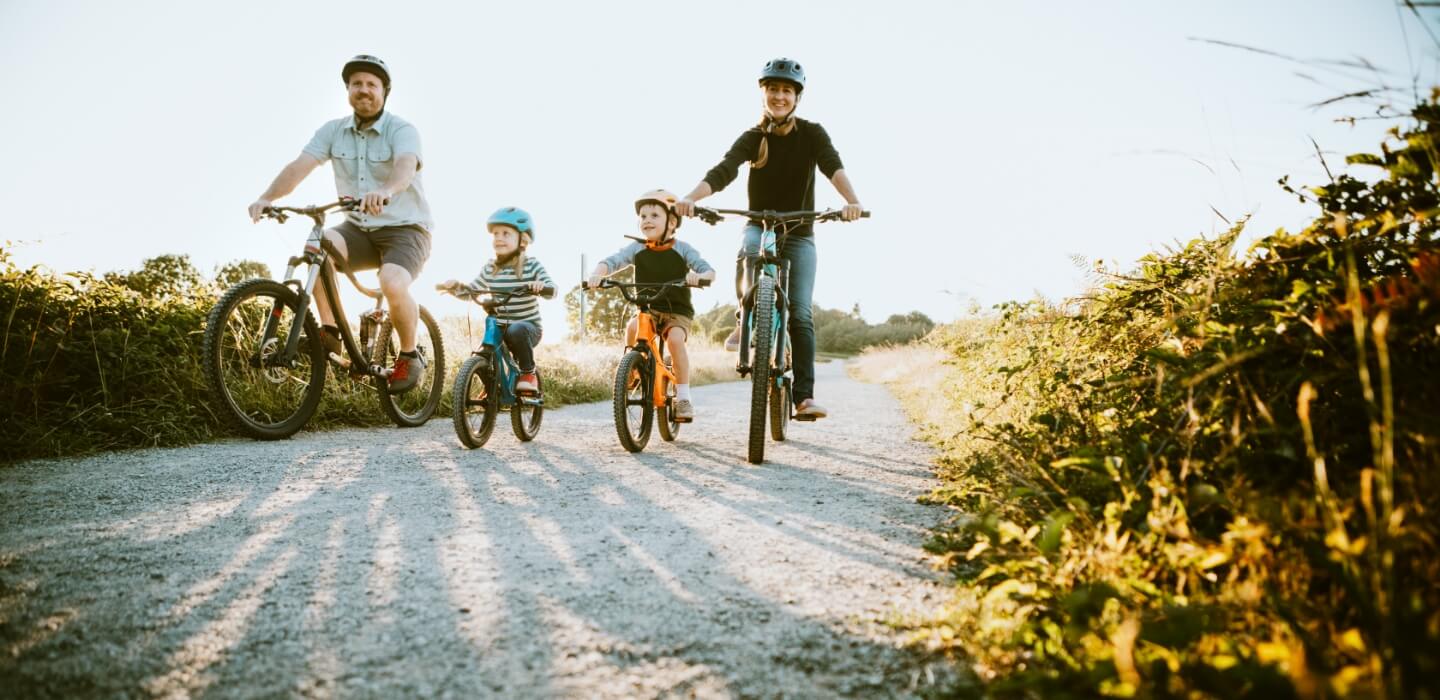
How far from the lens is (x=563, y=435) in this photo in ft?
17.3

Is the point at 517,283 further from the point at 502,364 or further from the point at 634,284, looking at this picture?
the point at 634,284

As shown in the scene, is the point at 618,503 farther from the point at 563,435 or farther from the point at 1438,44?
the point at 1438,44

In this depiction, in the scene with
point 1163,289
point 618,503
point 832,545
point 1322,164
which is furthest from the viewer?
point 618,503

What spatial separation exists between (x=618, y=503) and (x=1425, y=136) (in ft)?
8.95

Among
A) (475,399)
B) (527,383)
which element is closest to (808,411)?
(527,383)

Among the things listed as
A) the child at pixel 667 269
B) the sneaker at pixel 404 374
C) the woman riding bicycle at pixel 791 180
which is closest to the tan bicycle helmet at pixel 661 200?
the child at pixel 667 269

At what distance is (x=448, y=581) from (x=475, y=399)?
9.08 ft

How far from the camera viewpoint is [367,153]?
186 inches

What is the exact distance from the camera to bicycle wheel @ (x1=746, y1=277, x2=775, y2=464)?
13.1ft

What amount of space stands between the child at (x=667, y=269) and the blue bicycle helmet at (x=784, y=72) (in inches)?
42.5

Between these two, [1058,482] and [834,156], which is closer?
[1058,482]

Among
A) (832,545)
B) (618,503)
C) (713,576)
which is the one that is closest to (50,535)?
(618,503)

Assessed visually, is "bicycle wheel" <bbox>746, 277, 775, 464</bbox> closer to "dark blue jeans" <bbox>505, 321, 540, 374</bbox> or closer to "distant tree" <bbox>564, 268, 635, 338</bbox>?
"dark blue jeans" <bbox>505, 321, 540, 374</bbox>

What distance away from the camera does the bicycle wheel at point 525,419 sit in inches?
185
